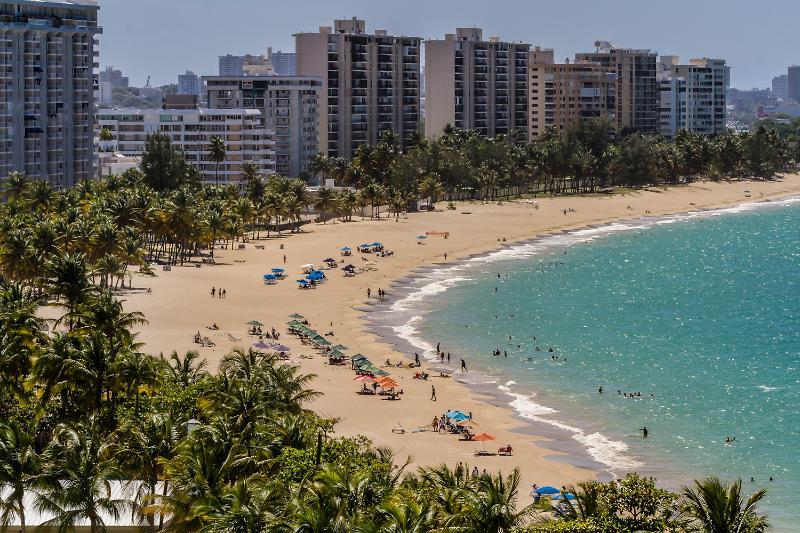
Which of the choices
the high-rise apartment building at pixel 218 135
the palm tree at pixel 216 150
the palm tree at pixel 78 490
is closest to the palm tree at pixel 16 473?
the palm tree at pixel 78 490

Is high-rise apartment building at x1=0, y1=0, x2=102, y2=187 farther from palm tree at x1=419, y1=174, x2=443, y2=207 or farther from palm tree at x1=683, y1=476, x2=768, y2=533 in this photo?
palm tree at x1=683, y1=476, x2=768, y2=533

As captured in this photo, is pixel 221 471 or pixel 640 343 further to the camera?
pixel 640 343

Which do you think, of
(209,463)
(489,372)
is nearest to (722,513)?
(209,463)

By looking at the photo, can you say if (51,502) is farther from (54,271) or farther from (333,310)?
(333,310)

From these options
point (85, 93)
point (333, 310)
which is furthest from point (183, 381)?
point (85, 93)

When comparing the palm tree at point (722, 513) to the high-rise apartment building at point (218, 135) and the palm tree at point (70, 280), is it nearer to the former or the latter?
the palm tree at point (70, 280)

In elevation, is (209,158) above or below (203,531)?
above

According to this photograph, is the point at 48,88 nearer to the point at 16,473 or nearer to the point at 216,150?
the point at 216,150
